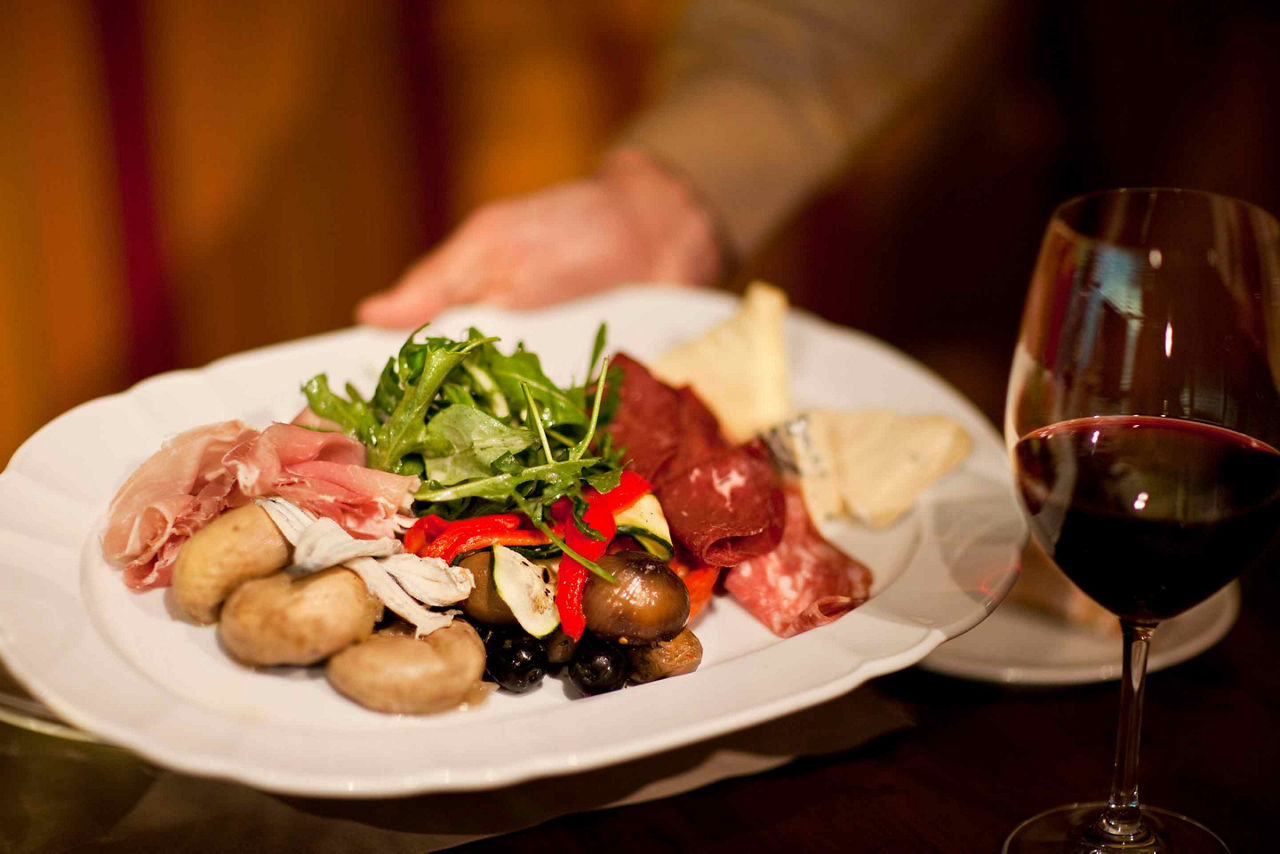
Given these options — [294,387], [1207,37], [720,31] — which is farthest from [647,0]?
[294,387]

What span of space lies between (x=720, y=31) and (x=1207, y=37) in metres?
1.65

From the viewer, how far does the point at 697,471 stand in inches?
59.1

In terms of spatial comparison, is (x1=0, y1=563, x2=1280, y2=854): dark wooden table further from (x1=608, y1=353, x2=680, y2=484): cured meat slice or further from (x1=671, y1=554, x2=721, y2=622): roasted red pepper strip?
(x1=608, y1=353, x2=680, y2=484): cured meat slice

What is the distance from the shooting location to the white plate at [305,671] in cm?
100

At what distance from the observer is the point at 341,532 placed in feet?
3.98

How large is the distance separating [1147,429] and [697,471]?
1.95 ft

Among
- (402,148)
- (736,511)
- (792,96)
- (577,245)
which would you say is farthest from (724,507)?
(402,148)

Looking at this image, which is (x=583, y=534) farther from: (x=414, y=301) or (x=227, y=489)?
(x=414, y=301)

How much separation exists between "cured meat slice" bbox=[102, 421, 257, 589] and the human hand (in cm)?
→ 83

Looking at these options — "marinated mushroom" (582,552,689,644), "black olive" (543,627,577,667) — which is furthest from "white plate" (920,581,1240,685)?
"black olive" (543,627,577,667)

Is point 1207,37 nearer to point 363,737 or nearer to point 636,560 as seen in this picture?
point 636,560

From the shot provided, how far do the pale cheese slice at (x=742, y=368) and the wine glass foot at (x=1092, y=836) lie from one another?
800 mm

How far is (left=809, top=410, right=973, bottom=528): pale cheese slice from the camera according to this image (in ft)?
5.32

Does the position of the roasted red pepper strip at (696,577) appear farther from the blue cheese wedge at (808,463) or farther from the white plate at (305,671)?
the blue cheese wedge at (808,463)
